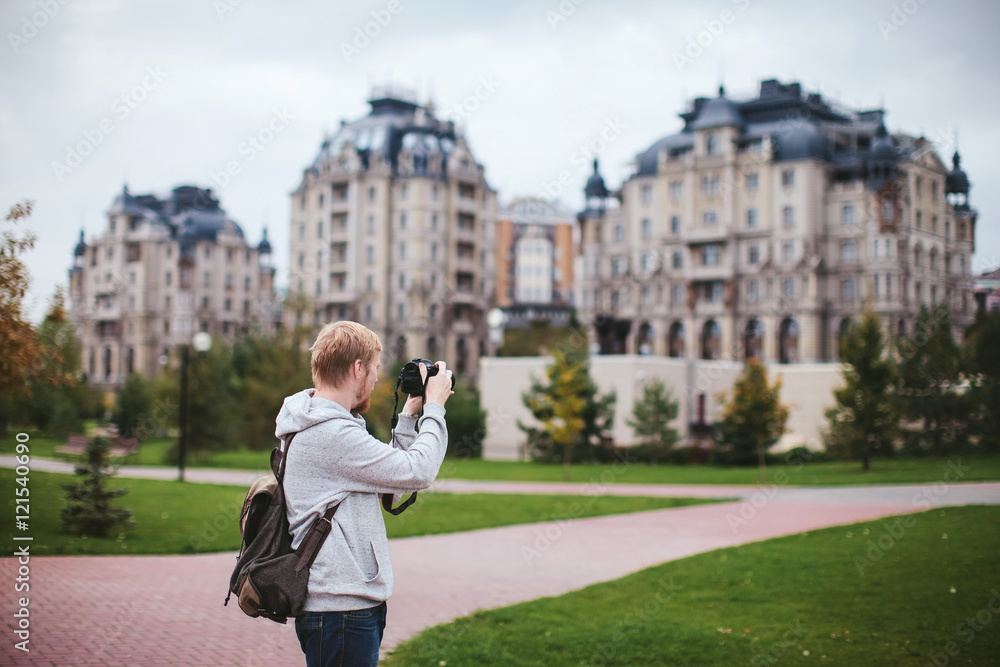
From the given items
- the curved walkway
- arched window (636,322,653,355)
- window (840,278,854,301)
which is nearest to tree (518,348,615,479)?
the curved walkway

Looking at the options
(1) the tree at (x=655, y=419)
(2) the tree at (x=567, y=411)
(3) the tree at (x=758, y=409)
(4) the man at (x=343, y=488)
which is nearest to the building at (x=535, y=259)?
(2) the tree at (x=567, y=411)

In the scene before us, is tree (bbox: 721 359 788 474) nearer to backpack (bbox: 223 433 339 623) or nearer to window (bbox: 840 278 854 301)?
backpack (bbox: 223 433 339 623)

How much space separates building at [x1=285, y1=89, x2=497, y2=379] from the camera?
7469 centimetres

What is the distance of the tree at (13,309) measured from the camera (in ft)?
38.2

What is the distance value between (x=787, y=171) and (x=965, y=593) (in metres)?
58.0

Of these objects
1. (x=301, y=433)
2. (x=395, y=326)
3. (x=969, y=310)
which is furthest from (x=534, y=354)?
(x=301, y=433)

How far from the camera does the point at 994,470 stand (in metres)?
25.4

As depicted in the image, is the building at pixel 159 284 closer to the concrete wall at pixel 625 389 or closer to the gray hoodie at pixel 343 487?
the concrete wall at pixel 625 389

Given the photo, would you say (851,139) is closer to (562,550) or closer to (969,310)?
(969,310)

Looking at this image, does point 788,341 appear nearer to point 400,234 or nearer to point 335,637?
point 400,234

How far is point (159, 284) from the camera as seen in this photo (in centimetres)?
9025

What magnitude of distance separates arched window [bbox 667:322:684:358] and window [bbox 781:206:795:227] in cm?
1062

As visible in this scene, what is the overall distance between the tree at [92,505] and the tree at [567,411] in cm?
1788

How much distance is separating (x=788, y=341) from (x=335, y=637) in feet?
213
